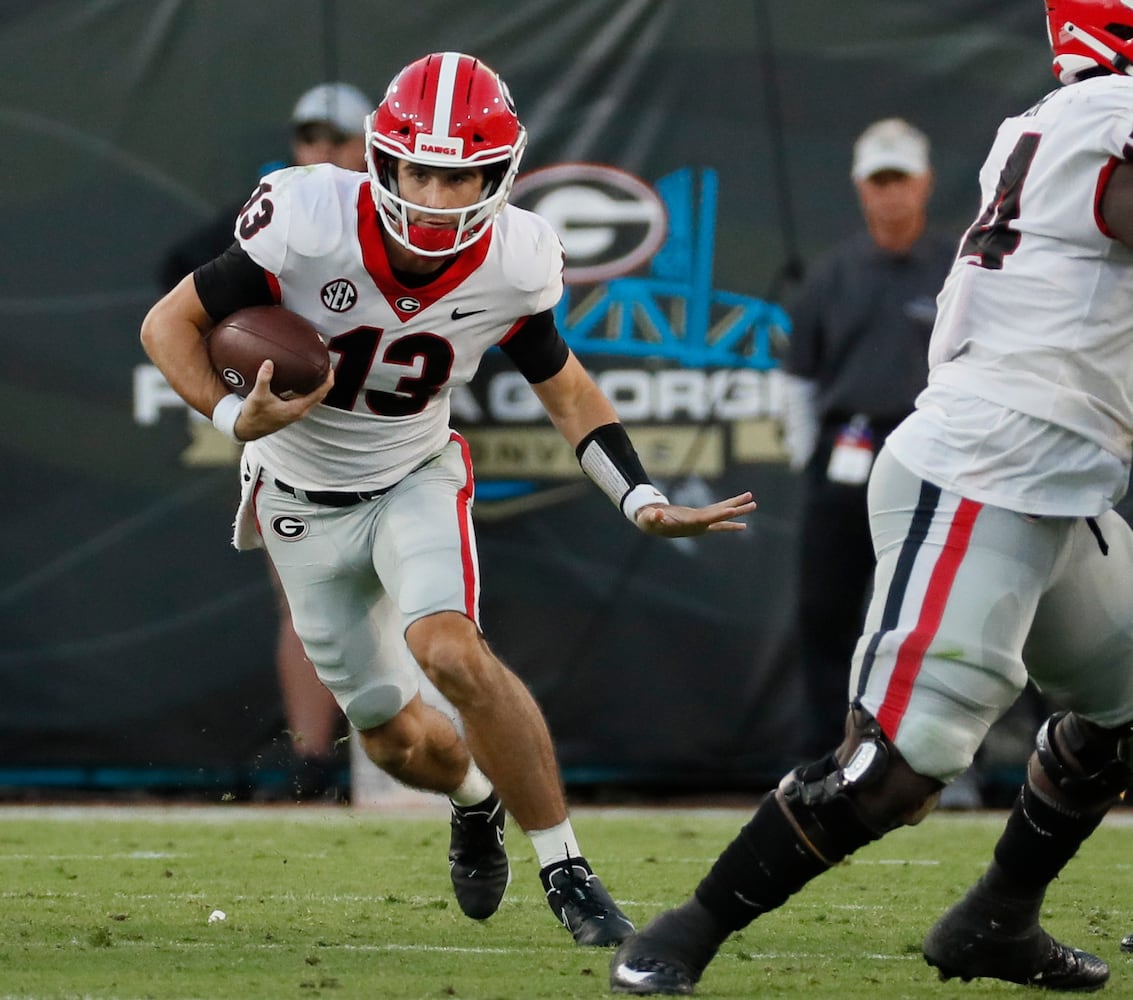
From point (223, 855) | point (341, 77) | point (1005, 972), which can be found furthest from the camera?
point (341, 77)

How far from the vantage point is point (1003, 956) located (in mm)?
3658

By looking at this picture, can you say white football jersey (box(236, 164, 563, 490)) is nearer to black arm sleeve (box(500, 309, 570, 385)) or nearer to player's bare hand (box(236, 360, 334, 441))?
black arm sleeve (box(500, 309, 570, 385))

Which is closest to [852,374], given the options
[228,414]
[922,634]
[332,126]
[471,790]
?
[332,126]

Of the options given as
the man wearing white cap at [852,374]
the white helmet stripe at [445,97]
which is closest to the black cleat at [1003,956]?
the white helmet stripe at [445,97]

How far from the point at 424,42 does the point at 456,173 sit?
3.22 metres

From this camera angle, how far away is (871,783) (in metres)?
3.23

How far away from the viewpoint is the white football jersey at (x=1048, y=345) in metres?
3.32

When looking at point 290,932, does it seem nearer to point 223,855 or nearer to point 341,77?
point 223,855

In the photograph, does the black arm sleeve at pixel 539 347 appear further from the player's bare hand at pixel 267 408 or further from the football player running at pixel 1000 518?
the football player running at pixel 1000 518

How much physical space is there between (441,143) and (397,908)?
179 cm

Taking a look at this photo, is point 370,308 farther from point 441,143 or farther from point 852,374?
point 852,374

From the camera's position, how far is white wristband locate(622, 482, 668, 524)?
4.26m

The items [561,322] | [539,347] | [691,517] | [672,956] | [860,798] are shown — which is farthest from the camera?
[561,322]

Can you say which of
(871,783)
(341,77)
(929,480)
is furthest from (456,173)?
(341,77)
